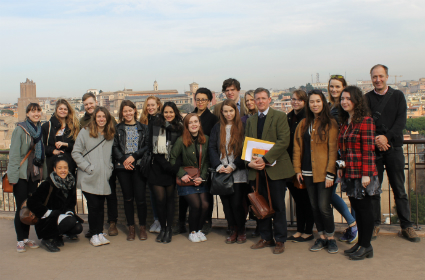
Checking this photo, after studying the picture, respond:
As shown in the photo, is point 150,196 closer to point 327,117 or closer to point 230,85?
point 230,85

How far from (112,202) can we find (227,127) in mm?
1751

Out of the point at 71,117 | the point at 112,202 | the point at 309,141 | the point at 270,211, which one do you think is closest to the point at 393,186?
the point at 309,141

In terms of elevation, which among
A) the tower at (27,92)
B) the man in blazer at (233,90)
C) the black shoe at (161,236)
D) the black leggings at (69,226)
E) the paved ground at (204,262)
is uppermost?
the tower at (27,92)

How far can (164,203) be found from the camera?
4.32m

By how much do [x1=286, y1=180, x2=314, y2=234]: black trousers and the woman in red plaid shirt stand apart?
0.63 m

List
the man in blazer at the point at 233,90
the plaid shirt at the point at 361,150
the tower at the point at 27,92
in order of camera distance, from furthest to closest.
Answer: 1. the tower at the point at 27,92
2. the man in blazer at the point at 233,90
3. the plaid shirt at the point at 361,150

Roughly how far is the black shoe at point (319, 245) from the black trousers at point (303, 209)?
32cm

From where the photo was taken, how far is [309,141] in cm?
380

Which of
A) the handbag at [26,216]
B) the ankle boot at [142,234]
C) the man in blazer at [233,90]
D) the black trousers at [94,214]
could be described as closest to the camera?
the handbag at [26,216]

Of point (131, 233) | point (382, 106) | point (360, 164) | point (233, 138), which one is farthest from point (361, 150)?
point (131, 233)

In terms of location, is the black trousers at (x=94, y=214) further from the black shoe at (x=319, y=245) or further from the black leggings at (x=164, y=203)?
the black shoe at (x=319, y=245)

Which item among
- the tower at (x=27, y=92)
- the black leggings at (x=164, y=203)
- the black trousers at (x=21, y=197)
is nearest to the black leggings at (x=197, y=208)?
the black leggings at (x=164, y=203)

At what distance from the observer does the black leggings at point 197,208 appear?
421 cm

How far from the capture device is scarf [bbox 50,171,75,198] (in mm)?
4066
